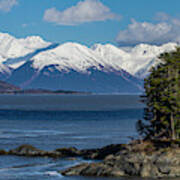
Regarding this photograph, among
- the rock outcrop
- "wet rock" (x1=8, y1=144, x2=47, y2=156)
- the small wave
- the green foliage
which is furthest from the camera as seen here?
"wet rock" (x1=8, y1=144, x2=47, y2=156)

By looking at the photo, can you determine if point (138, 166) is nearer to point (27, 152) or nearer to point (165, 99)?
point (165, 99)

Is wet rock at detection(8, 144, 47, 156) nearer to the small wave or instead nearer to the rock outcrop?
the small wave

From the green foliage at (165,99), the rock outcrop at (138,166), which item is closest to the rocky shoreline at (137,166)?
the rock outcrop at (138,166)

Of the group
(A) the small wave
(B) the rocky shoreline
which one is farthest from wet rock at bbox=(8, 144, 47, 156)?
(B) the rocky shoreline

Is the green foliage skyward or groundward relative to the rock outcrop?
skyward

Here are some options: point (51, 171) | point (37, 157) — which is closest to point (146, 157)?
point (51, 171)

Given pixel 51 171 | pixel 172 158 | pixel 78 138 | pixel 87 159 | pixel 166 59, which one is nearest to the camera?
pixel 172 158

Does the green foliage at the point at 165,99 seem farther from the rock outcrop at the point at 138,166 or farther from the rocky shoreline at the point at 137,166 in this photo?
the rock outcrop at the point at 138,166

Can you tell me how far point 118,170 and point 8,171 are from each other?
13.4 meters

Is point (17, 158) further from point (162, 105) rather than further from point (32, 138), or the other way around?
point (32, 138)

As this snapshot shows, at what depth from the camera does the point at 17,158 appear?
72.8 m

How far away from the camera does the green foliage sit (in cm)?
Answer: 7100

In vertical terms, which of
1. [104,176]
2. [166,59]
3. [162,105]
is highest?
[166,59]

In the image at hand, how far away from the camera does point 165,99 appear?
70.9 m
